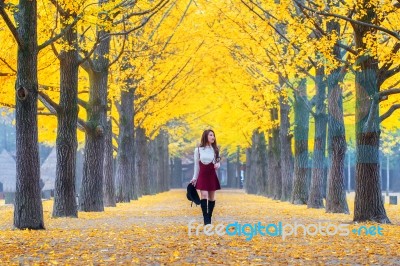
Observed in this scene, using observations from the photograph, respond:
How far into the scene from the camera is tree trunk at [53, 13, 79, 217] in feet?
65.9

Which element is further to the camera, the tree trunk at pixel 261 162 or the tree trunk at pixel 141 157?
the tree trunk at pixel 261 162

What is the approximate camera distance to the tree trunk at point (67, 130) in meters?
20.1

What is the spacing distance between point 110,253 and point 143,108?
28.5 metres

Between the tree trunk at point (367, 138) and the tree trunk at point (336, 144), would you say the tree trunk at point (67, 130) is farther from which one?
the tree trunk at point (336, 144)

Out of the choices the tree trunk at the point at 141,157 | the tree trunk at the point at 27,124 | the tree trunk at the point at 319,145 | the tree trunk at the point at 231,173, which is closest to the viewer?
the tree trunk at the point at 27,124

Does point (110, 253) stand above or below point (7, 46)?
below

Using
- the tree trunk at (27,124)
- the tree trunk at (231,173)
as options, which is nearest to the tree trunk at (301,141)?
the tree trunk at (27,124)

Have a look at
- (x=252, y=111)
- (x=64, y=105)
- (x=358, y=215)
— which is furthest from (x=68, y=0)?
(x=252, y=111)

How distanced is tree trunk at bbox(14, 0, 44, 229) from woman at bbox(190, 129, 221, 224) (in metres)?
3.48

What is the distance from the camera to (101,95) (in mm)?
24703

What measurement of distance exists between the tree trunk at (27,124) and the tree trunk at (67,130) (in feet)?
13.9

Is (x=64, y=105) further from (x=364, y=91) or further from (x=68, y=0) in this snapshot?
(x=364, y=91)

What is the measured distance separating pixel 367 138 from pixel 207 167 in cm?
482

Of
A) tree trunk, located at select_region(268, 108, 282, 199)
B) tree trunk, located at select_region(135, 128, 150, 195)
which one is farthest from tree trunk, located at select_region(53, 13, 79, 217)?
tree trunk, located at select_region(135, 128, 150, 195)
